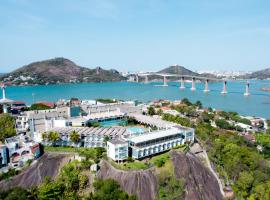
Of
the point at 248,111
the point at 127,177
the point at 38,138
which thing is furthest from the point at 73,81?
the point at 127,177

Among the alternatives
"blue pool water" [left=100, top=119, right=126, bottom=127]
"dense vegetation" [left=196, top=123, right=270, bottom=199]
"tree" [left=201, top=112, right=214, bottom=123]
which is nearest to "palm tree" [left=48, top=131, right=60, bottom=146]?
"blue pool water" [left=100, top=119, right=126, bottom=127]

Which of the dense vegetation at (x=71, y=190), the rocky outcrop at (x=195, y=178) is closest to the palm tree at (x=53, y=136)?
the dense vegetation at (x=71, y=190)

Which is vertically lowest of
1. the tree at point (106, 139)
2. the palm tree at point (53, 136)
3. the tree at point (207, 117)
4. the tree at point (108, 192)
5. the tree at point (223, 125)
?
the tree at point (108, 192)

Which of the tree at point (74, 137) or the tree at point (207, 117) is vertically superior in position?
the tree at point (74, 137)

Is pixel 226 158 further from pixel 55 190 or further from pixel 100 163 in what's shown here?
pixel 55 190

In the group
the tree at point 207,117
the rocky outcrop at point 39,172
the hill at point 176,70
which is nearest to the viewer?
the rocky outcrop at point 39,172

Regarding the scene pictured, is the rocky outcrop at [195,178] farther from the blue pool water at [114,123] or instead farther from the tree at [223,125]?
→ the tree at [223,125]

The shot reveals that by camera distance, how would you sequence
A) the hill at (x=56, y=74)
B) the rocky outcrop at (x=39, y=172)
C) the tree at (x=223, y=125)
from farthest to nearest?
the hill at (x=56, y=74)
the tree at (x=223, y=125)
the rocky outcrop at (x=39, y=172)

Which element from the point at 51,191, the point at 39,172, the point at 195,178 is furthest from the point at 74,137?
the point at 195,178

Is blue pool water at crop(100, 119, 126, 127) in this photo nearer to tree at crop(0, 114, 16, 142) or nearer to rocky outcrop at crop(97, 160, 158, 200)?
tree at crop(0, 114, 16, 142)
